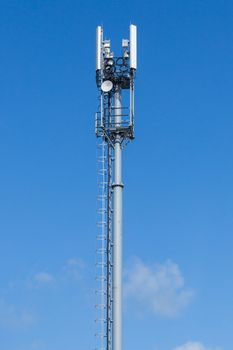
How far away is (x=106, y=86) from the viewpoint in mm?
68812

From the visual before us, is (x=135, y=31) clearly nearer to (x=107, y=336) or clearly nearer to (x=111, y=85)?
(x=111, y=85)

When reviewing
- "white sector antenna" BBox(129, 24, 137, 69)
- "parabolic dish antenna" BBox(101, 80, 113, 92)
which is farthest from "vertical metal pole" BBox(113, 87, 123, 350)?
"white sector antenna" BBox(129, 24, 137, 69)

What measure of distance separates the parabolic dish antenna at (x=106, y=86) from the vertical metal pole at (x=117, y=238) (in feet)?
2.47

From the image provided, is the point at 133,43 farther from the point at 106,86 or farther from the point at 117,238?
the point at 117,238

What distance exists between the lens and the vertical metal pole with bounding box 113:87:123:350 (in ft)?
209

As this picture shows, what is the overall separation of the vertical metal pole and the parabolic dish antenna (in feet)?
2.47

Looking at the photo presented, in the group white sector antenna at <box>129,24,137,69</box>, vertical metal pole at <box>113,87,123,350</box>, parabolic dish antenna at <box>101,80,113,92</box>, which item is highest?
white sector antenna at <box>129,24,137,69</box>

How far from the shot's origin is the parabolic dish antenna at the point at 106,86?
68.7m

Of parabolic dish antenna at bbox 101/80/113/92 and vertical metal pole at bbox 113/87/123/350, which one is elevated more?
parabolic dish antenna at bbox 101/80/113/92

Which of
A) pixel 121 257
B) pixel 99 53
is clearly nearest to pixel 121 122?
pixel 99 53

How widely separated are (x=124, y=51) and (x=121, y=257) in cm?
1700

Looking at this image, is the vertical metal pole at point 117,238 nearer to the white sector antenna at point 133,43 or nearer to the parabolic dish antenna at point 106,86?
the parabolic dish antenna at point 106,86

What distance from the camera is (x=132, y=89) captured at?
68938 mm

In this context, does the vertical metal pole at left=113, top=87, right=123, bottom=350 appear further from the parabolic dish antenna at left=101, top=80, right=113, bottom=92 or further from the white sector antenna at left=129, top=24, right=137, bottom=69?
the white sector antenna at left=129, top=24, right=137, bottom=69
